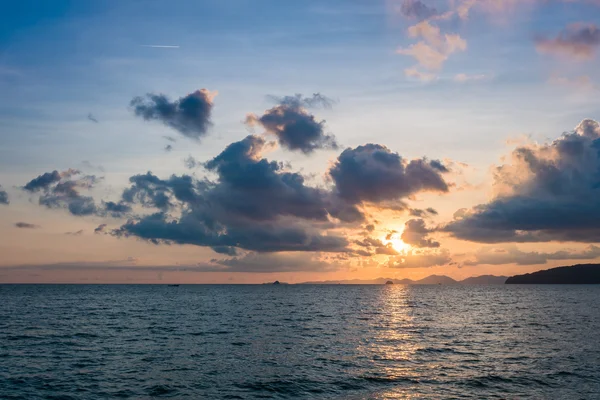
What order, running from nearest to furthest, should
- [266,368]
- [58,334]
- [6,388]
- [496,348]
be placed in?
[6,388]
[266,368]
[496,348]
[58,334]

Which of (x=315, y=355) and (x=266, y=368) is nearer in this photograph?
(x=266, y=368)

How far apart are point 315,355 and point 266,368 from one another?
896 cm

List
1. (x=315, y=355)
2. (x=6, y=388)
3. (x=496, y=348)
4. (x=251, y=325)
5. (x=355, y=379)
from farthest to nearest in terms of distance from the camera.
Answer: (x=251, y=325) < (x=496, y=348) < (x=315, y=355) < (x=355, y=379) < (x=6, y=388)

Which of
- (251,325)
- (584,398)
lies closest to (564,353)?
(584,398)

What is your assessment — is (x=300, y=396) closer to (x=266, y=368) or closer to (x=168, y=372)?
(x=266, y=368)

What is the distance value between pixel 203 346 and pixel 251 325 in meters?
28.6

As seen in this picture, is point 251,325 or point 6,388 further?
point 251,325

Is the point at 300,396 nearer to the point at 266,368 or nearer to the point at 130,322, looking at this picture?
the point at 266,368

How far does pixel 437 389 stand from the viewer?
1587 inches

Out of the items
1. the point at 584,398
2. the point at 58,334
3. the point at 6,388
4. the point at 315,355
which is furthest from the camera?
the point at 58,334

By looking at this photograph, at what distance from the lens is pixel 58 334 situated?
74812 millimetres

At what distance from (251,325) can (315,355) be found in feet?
122

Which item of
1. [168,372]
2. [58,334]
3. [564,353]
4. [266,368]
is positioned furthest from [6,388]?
[564,353]

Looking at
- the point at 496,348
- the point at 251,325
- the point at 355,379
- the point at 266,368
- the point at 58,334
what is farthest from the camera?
the point at 251,325
